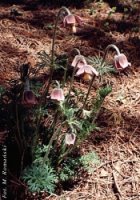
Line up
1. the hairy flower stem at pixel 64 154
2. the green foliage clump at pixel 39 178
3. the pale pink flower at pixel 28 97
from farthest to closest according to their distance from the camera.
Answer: the hairy flower stem at pixel 64 154 → the green foliage clump at pixel 39 178 → the pale pink flower at pixel 28 97

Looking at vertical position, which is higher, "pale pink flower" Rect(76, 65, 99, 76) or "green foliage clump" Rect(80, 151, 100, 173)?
"pale pink flower" Rect(76, 65, 99, 76)

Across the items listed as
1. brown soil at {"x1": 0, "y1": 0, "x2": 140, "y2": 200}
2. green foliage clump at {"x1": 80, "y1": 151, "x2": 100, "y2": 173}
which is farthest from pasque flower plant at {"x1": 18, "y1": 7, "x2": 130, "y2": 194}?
brown soil at {"x1": 0, "y1": 0, "x2": 140, "y2": 200}

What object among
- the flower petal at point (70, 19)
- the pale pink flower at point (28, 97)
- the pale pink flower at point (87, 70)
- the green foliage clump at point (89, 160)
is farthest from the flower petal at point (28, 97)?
the green foliage clump at point (89, 160)

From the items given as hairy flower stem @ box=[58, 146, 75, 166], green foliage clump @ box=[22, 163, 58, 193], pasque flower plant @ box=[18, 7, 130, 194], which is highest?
pasque flower plant @ box=[18, 7, 130, 194]

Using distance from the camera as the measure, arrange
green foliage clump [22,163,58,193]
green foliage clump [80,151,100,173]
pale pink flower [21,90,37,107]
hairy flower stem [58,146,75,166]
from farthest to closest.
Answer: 1. green foliage clump [80,151,100,173]
2. hairy flower stem [58,146,75,166]
3. green foliage clump [22,163,58,193]
4. pale pink flower [21,90,37,107]

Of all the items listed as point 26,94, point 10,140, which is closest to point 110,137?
point 10,140

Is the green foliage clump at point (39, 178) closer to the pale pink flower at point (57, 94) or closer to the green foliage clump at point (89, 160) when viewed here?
the green foliage clump at point (89, 160)

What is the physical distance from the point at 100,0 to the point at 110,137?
7.05 ft

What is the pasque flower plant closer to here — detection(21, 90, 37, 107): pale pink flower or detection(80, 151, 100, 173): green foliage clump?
detection(21, 90, 37, 107): pale pink flower

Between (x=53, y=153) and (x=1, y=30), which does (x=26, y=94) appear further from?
(x=1, y=30)

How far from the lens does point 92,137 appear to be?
111 inches

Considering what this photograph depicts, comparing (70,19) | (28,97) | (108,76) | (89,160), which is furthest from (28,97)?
(108,76)

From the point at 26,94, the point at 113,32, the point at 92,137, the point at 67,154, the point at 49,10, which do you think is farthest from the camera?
the point at 49,10

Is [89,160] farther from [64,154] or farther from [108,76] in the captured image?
[108,76]
